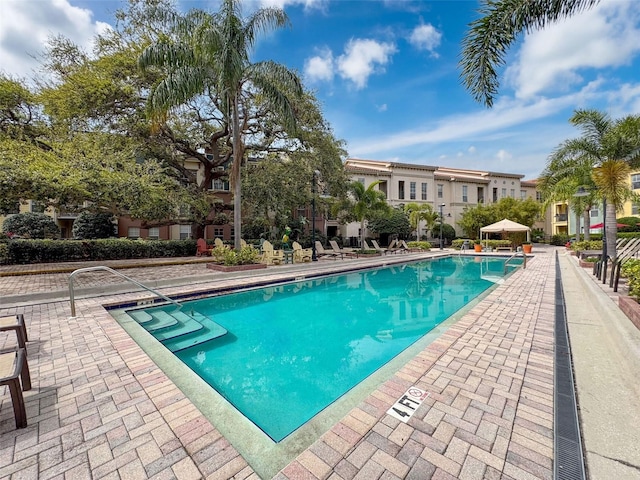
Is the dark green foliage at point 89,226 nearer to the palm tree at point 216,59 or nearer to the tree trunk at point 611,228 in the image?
the palm tree at point 216,59

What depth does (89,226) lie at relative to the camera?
21.6 metres

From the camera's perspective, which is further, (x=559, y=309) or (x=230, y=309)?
(x=230, y=309)

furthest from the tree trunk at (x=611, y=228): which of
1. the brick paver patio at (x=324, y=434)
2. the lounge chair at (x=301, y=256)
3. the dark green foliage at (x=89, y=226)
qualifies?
the dark green foliage at (x=89, y=226)

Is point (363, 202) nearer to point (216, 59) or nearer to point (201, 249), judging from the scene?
point (201, 249)

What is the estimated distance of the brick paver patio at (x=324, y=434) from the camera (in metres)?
1.91

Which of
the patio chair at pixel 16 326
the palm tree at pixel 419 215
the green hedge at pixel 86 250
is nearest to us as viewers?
the patio chair at pixel 16 326

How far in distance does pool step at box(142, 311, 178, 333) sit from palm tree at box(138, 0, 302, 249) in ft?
25.4

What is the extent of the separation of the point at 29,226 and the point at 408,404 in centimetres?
2773

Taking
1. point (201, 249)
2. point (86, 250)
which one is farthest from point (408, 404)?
point (86, 250)

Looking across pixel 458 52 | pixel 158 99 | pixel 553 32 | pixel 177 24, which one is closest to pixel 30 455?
pixel 458 52

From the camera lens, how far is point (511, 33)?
6.10m

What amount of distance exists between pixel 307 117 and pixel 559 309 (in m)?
13.5

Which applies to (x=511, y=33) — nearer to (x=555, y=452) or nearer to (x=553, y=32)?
(x=553, y=32)

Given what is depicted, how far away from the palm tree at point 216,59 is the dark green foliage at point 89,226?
15289 millimetres
